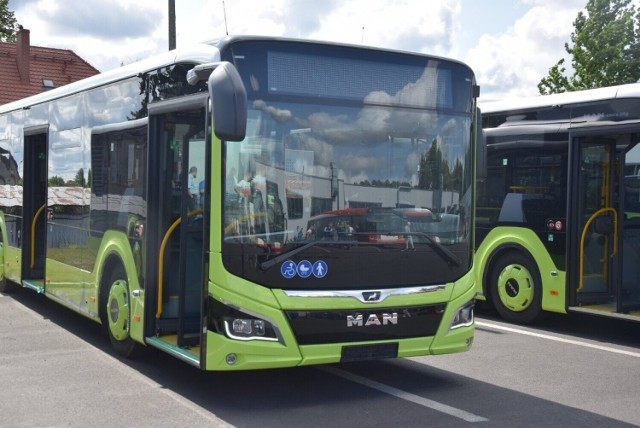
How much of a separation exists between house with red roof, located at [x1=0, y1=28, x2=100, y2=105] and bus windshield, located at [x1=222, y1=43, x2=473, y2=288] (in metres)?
38.3

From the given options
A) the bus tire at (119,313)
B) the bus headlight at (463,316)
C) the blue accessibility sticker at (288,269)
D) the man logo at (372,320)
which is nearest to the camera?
the blue accessibility sticker at (288,269)

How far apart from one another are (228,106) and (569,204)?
582 cm

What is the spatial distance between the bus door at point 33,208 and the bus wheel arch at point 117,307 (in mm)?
3716

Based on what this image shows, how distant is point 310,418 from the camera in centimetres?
675

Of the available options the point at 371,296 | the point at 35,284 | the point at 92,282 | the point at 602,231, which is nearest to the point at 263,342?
the point at 371,296

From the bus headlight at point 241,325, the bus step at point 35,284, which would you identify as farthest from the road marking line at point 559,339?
the bus step at point 35,284

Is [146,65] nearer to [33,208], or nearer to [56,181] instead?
[56,181]

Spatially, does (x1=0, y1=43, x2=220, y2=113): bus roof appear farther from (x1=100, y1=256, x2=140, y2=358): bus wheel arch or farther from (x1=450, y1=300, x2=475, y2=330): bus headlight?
(x1=450, y1=300, x2=475, y2=330): bus headlight

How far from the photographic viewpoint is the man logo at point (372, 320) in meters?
6.97

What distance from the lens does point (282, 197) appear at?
675 cm

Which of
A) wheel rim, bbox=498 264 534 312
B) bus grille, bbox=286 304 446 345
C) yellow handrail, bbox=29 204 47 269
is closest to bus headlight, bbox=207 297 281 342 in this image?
bus grille, bbox=286 304 446 345

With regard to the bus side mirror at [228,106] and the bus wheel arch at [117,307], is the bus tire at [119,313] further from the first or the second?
the bus side mirror at [228,106]

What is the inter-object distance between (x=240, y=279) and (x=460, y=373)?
9.10 feet

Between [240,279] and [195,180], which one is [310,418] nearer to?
[240,279]
